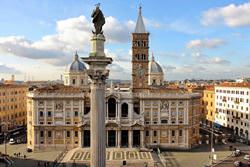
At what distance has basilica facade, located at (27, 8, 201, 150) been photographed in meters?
73.0

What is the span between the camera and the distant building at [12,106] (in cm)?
9755

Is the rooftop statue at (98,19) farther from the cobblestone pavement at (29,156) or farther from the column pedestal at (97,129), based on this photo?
the cobblestone pavement at (29,156)

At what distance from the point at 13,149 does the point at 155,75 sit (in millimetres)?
39117

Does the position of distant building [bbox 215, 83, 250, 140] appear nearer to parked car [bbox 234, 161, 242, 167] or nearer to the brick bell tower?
the brick bell tower

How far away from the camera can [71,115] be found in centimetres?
7356

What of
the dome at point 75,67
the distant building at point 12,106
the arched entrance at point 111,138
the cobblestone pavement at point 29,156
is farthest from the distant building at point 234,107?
the distant building at point 12,106

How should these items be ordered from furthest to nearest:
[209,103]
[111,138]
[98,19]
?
1. [209,103]
2. [111,138]
3. [98,19]

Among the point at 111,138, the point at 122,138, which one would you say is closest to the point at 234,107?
the point at 122,138

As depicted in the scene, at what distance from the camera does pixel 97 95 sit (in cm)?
2464

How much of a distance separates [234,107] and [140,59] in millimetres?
29559

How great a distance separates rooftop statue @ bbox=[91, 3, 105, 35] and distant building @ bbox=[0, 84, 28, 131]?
75.0m

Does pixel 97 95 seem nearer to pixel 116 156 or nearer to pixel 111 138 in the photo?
pixel 116 156

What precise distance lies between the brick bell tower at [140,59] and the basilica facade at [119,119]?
394 centimetres

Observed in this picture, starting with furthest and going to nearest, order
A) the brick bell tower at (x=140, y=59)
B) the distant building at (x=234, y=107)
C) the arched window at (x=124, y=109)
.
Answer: the distant building at (x=234, y=107)
the brick bell tower at (x=140, y=59)
the arched window at (x=124, y=109)
